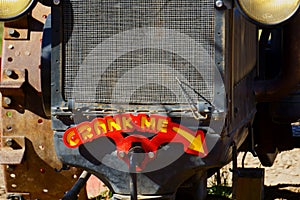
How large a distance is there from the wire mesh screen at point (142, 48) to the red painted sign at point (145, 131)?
12cm

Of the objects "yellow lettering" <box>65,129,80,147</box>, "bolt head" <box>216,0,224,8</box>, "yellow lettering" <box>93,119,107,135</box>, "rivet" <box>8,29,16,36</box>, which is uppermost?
"bolt head" <box>216,0,224,8</box>

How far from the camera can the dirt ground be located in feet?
16.8

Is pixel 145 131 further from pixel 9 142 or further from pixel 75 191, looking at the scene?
pixel 9 142

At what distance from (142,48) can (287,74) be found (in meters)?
1.03

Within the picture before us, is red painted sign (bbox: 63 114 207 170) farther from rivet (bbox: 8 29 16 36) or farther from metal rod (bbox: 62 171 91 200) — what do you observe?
rivet (bbox: 8 29 16 36)

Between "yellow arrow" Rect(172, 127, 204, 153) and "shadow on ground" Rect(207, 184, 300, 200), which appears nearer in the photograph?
"yellow arrow" Rect(172, 127, 204, 153)

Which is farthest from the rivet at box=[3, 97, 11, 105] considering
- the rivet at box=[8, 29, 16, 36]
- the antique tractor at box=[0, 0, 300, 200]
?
the antique tractor at box=[0, 0, 300, 200]

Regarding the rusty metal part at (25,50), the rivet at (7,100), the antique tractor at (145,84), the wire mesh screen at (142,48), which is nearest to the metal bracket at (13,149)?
the rivet at (7,100)

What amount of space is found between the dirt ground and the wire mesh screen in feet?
7.55

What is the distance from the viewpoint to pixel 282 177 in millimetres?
5594

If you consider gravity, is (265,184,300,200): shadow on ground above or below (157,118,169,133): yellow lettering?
below

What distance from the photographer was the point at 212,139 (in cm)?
285

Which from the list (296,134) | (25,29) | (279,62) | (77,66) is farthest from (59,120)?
(296,134)

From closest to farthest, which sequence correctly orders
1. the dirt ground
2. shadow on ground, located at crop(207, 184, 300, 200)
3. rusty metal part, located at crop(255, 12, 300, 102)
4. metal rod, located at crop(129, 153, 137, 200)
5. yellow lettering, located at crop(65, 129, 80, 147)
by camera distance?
metal rod, located at crop(129, 153, 137, 200) → yellow lettering, located at crop(65, 129, 80, 147) → rusty metal part, located at crop(255, 12, 300, 102) → shadow on ground, located at crop(207, 184, 300, 200) → the dirt ground
